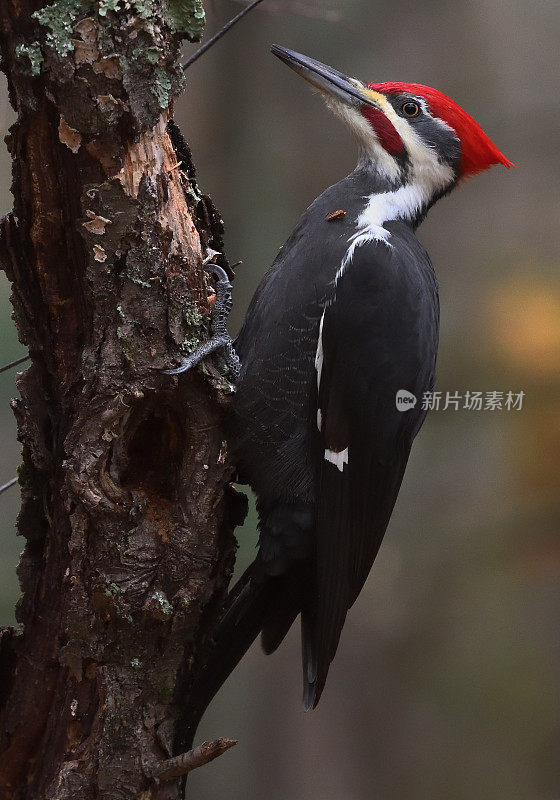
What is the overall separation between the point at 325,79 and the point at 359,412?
773 mm

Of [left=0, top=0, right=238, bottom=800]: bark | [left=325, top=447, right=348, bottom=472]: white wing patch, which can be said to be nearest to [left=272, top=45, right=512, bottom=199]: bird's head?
[left=0, top=0, right=238, bottom=800]: bark

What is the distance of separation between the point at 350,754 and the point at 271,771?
288 mm

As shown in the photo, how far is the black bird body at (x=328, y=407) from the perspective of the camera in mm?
1688

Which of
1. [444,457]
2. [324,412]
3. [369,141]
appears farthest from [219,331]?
[444,457]

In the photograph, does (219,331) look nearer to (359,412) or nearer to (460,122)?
(359,412)

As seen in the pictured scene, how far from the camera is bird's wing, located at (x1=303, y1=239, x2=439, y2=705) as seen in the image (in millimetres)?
1687

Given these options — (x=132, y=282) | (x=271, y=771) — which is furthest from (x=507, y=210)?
(x=271, y=771)

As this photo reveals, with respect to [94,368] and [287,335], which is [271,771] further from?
[94,368]

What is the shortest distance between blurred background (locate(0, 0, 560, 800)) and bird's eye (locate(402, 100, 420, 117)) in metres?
0.90

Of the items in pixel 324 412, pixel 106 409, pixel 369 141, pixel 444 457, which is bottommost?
pixel 106 409

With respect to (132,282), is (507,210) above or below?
above

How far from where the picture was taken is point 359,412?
1728mm

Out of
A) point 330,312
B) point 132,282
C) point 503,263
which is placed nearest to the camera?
point 132,282

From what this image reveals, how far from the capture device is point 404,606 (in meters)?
2.90
